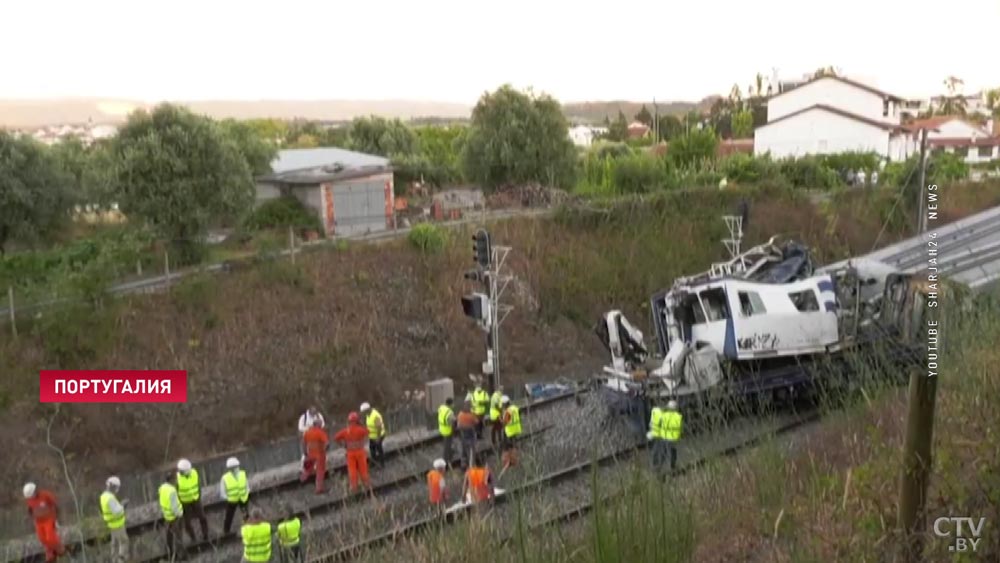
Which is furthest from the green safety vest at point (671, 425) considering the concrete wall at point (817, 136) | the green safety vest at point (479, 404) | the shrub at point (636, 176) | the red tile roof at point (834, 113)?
the shrub at point (636, 176)

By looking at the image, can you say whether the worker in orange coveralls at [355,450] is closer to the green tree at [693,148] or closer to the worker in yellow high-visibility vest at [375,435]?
the worker in yellow high-visibility vest at [375,435]

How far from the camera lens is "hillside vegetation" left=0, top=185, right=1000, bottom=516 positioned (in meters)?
15.1

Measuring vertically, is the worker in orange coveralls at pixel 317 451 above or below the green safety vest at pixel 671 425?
below

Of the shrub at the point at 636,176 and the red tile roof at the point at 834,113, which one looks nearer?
the red tile roof at the point at 834,113

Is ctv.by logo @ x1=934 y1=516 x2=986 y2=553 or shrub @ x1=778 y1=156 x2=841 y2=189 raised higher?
ctv.by logo @ x1=934 y1=516 x2=986 y2=553

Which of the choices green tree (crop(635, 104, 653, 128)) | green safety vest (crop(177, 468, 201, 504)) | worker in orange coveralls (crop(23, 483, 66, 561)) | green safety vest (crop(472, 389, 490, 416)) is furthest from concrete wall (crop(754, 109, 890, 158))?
green tree (crop(635, 104, 653, 128))

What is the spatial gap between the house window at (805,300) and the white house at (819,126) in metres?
5.14

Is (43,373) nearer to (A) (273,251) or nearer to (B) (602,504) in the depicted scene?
(A) (273,251)

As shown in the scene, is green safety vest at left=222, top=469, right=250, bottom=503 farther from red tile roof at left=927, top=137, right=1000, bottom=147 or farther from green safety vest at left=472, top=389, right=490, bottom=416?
red tile roof at left=927, top=137, right=1000, bottom=147

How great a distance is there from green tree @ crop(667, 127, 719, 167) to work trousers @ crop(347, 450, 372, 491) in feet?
86.3

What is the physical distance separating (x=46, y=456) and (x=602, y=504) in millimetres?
13263

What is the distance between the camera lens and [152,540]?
994 cm

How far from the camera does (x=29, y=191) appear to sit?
2011 cm

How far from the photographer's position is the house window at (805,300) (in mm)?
12914
